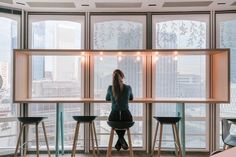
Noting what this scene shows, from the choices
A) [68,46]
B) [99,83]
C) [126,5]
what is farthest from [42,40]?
[126,5]

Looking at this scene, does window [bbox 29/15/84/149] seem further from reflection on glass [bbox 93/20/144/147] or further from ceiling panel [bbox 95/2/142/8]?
ceiling panel [bbox 95/2/142/8]

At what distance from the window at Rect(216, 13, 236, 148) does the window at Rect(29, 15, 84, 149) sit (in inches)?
103

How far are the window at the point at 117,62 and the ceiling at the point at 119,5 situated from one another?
0.92 feet

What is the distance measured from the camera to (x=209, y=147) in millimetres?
4816

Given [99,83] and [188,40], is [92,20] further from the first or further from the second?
[188,40]

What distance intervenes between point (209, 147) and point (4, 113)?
390 cm

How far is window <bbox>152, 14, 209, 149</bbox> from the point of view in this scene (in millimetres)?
4844

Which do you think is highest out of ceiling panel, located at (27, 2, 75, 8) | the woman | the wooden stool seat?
ceiling panel, located at (27, 2, 75, 8)

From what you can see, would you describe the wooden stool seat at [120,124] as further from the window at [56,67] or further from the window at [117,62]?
the window at [56,67]

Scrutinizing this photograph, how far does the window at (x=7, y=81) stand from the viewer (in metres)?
4.64

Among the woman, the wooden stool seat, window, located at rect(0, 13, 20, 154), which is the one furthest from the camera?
window, located at rect(0, 13, 20, 154)

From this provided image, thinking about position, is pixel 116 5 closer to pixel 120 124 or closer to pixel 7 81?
pixel 120 124

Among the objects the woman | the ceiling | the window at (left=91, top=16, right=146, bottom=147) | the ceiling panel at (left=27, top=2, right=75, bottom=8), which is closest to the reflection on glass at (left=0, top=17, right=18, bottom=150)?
the ceiling

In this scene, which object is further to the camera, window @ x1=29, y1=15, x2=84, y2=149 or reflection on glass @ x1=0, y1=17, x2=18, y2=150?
window @ x1=29, y1=15, x2=84, y2=149
